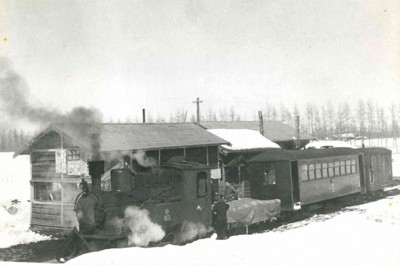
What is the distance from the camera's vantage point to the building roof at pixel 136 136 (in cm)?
1434

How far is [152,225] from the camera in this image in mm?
10953

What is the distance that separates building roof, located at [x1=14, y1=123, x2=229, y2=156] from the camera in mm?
14336

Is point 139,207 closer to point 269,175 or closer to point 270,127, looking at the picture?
point 269,175

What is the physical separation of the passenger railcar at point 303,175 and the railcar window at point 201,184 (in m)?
5.59

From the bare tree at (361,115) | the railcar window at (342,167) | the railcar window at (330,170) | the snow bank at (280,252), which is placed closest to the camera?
the snow bank at (280,252)

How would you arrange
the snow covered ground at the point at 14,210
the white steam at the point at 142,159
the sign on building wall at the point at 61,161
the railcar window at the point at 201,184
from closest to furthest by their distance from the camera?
the railcar window at the point at 201,184, the white steam at the point at 142,159, the snow covered ground at the point at 14,210, the sign on building wall at the point at 61,161

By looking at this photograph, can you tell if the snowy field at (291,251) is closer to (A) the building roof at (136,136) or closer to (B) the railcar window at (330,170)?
(A) the building roof at (136,136)

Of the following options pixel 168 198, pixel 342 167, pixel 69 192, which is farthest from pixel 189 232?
pixel 342 167

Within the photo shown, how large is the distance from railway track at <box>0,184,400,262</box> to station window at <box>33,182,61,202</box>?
2073 mm

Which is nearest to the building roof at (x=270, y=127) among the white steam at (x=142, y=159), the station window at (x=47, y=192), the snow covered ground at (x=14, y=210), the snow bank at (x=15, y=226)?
the white steam at (x=142, y=159)

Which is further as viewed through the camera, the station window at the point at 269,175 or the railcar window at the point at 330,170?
the railcar window at the point at 330,170

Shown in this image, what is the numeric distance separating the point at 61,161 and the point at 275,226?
361 inches

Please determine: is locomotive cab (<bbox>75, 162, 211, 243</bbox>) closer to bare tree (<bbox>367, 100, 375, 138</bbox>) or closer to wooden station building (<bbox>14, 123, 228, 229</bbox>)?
wooden station building (<bbox>14, 123, 228, 229</bbox>)

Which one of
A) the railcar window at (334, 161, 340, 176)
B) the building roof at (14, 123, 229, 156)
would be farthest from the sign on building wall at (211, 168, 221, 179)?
the railcar window at (334, 161, 340, 176)
